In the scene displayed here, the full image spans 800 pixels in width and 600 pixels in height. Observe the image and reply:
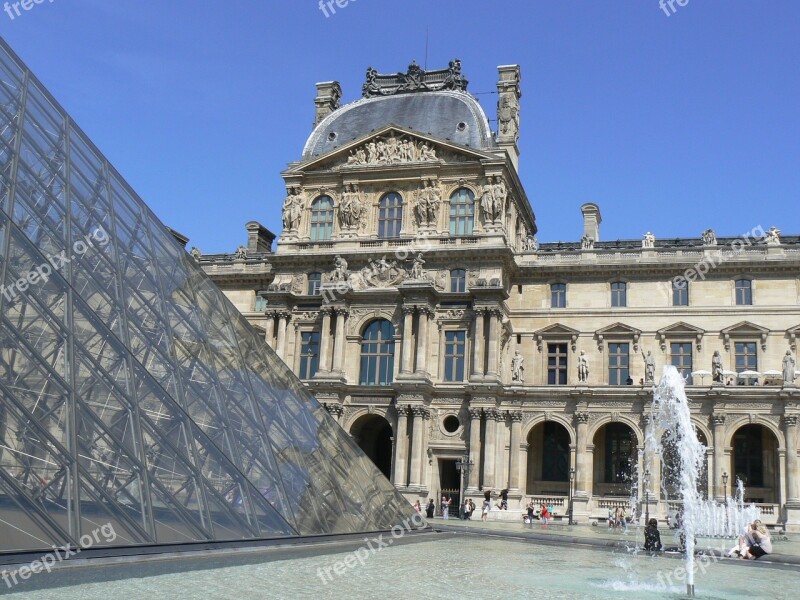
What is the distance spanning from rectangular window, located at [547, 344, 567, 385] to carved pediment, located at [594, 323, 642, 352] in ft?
5.67

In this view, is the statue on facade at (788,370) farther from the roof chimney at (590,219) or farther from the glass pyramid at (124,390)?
the glass pyramid at (124,390)

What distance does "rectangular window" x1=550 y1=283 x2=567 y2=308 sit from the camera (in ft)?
141

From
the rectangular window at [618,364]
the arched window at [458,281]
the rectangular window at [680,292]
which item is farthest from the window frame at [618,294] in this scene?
the arched window at [458,281]

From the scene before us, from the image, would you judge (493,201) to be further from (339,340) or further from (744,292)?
(744,292)

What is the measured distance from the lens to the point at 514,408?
1583 inches

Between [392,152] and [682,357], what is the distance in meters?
16.9

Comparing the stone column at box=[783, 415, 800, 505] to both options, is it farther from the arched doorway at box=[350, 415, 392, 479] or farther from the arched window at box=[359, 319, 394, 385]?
the arched doorway at box=[350, 415, 392, 479]

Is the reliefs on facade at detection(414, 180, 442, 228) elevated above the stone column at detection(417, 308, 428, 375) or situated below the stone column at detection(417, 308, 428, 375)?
above

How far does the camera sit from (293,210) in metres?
44.1

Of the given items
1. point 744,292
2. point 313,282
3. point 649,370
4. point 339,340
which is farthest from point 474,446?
point 744,292

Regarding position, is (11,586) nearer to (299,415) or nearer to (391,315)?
(299,415)

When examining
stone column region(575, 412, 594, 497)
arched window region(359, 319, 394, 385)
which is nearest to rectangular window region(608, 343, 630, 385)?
stone column region(575, 412, 594, 497)

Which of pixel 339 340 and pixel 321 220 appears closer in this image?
pixel 339 340

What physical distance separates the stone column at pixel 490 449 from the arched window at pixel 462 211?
8.86m
